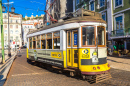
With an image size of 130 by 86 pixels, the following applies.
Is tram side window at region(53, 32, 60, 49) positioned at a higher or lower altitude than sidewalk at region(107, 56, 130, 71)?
higher

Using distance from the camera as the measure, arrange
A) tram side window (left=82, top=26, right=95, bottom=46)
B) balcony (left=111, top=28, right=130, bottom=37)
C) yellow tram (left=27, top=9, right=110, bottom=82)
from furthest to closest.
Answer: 1. balcony (left=111, top=28, right=130, bottom=37)
2. tram side window (left=82, top=26, right=95, bottom=46)
3. yellow tram (left=27, top=9, right=110, bottom=82)

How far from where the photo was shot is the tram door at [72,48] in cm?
662

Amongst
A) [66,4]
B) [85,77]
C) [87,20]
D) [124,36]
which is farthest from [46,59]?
[66,4]

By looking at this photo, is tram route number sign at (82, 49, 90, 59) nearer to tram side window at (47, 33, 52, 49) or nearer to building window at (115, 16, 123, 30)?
tram side window at (47, 33, 52, 49)

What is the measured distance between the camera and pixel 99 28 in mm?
6590

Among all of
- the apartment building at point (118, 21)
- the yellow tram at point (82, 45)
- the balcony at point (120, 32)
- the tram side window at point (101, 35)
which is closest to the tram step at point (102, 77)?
the yellow tram at point (82, 45)

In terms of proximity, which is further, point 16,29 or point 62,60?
point 16,29

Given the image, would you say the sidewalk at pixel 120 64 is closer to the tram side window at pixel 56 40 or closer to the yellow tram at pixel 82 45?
the yellow tram at pixel 82 45

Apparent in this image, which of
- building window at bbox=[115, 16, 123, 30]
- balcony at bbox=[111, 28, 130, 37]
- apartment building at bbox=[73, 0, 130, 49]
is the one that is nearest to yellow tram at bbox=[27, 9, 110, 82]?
apartment building at bbox=[73, 0, 130, 49]

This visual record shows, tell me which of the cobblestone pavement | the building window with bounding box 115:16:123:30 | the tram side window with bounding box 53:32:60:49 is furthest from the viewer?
the building window with bounding box 115:16:123:30

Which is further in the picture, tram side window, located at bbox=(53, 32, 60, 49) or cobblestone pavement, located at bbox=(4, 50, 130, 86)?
tram side window, located at bbox=(53, 32, 60, 49)

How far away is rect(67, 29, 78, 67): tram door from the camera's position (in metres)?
6.62

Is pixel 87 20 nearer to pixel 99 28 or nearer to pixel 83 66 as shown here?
pixel 99 28

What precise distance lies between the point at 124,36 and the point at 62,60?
1230 centimetres
